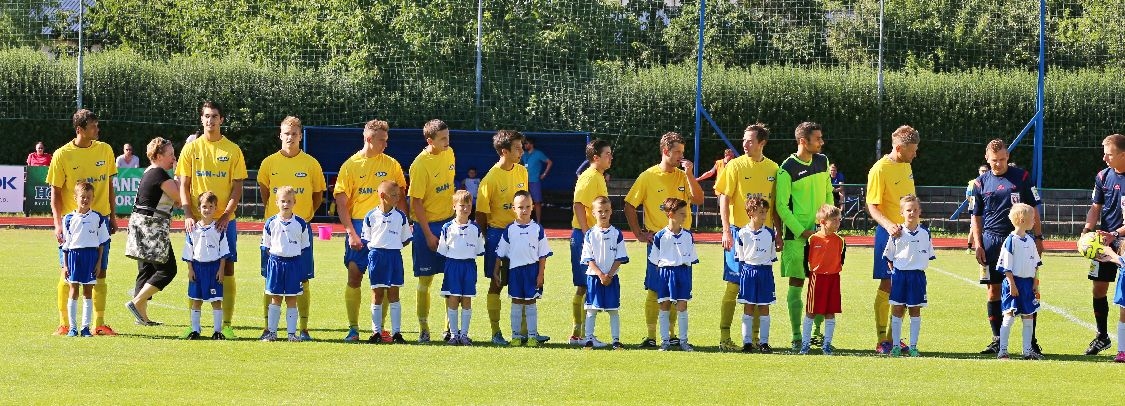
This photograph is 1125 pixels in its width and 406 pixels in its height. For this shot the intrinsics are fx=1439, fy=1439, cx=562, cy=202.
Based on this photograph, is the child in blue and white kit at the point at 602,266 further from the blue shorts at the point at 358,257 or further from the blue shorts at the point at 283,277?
the blue shorts at the point at 283,277

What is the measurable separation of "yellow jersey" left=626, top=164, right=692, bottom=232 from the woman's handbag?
13.3 ft

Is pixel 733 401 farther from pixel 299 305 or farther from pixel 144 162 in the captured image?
pixel 144 162

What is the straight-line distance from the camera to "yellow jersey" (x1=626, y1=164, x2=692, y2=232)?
12227mm

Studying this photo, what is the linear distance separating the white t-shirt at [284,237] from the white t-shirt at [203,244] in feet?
1.45

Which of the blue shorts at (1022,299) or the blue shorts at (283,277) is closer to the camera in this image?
the blue shorts at (1022,299)

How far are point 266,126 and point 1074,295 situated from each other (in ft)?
61.2

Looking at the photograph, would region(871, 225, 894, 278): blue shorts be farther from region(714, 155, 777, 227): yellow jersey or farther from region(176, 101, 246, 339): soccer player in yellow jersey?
region(176, 101, 246, 339): soccer player in yellow jersey

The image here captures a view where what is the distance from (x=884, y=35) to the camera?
95.7ft

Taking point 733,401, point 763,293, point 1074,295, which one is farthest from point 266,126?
point 733,401

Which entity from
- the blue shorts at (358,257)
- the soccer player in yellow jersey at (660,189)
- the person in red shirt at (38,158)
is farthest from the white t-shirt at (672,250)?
the person in red shirt at (38,158)

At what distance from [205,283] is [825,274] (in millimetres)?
5044

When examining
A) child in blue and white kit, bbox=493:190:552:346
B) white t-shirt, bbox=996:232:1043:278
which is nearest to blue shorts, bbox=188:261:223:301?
child in blue and white kit, bbox=493:190:552:346

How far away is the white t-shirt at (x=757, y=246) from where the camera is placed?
1168cm

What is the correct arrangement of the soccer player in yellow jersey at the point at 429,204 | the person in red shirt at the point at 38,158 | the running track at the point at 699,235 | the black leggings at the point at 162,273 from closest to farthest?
the soccer player in yellow jersey at the point at 429,204, the black leggings at the point at 162,273, the running track at the point at 699,235, the person in red shirt at the point at 38,158
